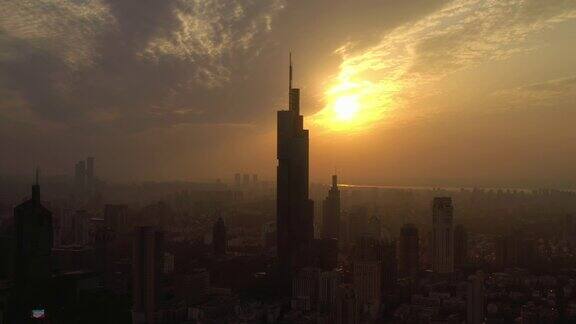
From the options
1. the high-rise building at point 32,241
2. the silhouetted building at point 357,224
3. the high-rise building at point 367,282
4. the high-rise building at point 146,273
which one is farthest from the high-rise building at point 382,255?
the high-rise building at point 32,241

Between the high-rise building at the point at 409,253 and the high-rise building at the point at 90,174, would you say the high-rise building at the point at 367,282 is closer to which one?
the high-rise building at the point at 409,253

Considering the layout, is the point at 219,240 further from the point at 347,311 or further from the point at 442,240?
the point at 347,311

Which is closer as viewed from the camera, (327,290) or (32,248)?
(32,248)

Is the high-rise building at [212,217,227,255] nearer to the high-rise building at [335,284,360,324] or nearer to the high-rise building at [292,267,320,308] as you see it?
the high-rise building at [292,267,320,308]

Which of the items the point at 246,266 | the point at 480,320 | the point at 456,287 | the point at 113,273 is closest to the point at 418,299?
the point at 456,287

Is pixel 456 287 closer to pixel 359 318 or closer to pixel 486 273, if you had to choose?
pixel 486 273

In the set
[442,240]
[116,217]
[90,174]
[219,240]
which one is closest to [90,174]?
[90,174]
